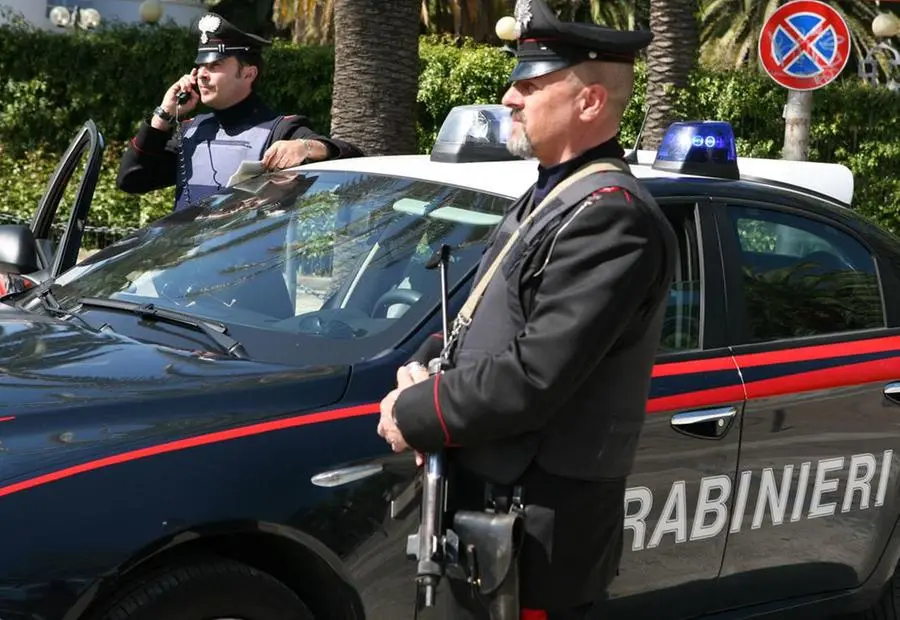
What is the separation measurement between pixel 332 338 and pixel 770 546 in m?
1.29

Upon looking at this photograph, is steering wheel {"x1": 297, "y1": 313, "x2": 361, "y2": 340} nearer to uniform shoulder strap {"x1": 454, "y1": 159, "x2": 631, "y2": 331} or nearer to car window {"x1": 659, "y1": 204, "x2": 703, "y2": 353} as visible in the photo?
uniform shoulder strap {"x1": 454, "y1": 159, "x2": 631, "y2": 331}

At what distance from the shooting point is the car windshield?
131 inches

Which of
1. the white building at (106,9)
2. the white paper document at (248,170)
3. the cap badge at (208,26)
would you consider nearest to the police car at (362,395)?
the white paper document at (248,170)

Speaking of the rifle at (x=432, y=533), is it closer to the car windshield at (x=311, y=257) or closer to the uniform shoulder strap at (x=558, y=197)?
the uniform shoulder strap at (x=558, y=197)

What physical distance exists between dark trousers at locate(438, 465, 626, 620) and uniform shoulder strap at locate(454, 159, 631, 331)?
31 cm

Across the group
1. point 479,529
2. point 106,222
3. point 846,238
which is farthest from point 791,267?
point 106,222

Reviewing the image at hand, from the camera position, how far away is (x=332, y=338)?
10.6 feet

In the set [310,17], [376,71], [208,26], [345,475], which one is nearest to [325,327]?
[345,475]

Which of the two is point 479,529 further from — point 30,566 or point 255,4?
point 255,4

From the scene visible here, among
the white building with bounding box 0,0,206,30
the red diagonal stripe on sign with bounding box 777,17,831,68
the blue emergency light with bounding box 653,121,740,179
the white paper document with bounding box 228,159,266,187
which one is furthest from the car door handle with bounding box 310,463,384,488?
the white building with bounding box 0,0,206,30

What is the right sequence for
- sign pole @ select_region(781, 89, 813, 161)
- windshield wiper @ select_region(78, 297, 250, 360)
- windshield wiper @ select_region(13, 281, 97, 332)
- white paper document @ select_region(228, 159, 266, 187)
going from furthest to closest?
1. sign pole @ select_region(781, 89, 813, 161)
2. white paper document @ select_region(228, 159, 266, 187)
3. windshield wiper @ select_region(13, 281, 97, 332)
4. windshield wiper @ select_region(78, 297, 250, 360)

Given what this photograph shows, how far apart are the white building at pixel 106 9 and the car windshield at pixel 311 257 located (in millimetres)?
20419

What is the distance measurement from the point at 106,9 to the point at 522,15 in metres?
28.5

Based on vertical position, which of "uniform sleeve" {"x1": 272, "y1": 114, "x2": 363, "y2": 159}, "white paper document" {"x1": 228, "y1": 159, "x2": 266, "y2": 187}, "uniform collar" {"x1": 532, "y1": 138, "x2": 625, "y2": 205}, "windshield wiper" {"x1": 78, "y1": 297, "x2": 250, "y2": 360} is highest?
"uniform collar" {"x1": 532, "y1": 138, "x2": 625, "y2": 205}
